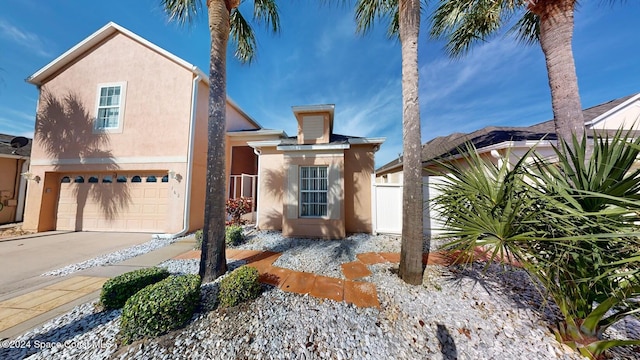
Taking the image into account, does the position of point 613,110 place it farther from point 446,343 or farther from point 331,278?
point 331,278

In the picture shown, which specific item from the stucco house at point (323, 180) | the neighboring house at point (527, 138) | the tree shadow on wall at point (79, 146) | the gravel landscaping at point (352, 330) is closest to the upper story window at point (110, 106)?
the tree shadow on wall at point (79, 146)

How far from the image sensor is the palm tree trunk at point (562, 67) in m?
4.38

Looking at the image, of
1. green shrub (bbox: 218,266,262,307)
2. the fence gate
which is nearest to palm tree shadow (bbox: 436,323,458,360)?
green shrub (bbox: 218,266,262,307)

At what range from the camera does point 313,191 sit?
7.64 m

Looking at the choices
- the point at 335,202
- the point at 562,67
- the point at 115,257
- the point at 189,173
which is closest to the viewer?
the point at 562,67

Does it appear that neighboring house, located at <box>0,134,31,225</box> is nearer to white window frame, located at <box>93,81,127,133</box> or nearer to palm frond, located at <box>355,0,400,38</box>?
white window frame, located at <box>93,81,127,133</box>

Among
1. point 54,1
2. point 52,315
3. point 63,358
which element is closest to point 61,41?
point 54,1

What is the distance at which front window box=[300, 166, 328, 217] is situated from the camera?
758cm

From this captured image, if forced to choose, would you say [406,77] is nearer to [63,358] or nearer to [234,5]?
[234,5]

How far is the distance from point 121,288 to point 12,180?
585 inches

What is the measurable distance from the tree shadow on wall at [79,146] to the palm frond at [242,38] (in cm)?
707

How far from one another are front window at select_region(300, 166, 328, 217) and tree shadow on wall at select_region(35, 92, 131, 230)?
7589 mm

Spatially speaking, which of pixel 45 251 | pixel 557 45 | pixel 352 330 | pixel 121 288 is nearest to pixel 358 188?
pixel 352 330

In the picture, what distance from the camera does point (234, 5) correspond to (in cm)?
480
